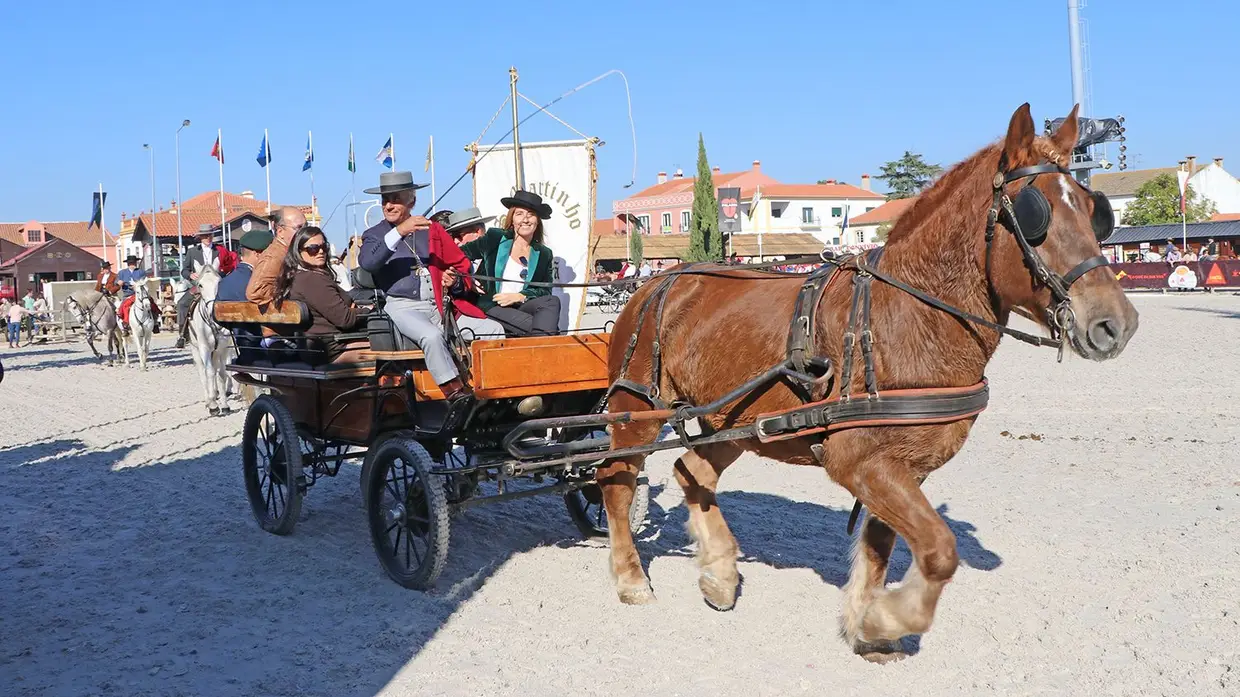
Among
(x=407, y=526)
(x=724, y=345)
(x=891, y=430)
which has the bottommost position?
(x=407, y=526)

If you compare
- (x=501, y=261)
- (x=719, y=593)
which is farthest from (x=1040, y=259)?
(x=501, y=261)

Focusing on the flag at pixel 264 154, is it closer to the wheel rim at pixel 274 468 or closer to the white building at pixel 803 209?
the wheel rim at pixel 274 468

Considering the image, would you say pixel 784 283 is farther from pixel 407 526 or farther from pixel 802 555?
pixel 407 526

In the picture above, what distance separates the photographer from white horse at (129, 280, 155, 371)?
2169 centimetres

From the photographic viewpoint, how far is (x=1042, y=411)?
11578mm

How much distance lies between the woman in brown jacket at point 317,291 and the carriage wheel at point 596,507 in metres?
1.68

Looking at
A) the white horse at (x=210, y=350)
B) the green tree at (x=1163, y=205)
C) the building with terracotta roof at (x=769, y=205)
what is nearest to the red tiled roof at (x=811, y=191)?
the building with terracotta roof at (x=769, y=205)

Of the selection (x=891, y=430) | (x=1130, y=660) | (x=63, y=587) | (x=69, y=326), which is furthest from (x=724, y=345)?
(x=69, y=326)

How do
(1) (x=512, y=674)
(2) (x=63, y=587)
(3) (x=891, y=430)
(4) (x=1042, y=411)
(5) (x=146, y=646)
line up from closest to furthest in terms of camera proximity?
1. (3) (x=891, y=430)
2. (1) (x=512, y=674)
3. (5) (x=146, y=646)
4. (2) (x=63, y=587)
5. (4) (x=1042, y=411)

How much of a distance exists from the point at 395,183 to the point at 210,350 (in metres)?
9.11

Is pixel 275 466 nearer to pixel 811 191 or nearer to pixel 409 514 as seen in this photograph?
pixel 409 514

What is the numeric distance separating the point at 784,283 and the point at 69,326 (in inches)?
1437

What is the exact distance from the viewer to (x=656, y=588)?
6180mm

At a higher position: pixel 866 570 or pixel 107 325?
pixel 107 325
